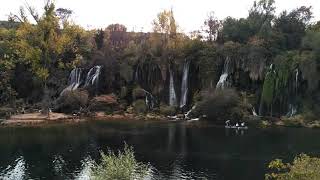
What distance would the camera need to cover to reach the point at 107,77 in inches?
2913

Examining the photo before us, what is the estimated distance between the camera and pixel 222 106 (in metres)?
57.8

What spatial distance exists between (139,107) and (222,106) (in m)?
13.9

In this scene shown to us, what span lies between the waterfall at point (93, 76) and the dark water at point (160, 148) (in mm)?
17246

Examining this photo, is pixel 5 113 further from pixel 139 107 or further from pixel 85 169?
pixel 85 169

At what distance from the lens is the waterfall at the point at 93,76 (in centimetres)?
7362

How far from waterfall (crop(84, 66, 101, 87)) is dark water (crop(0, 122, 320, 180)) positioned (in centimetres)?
1725

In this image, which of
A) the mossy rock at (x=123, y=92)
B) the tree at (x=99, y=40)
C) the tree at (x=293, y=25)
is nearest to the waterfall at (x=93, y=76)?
the mossy rock at (x=123, y=92)

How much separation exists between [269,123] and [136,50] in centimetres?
2742

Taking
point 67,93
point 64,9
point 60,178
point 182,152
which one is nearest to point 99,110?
point 67,93

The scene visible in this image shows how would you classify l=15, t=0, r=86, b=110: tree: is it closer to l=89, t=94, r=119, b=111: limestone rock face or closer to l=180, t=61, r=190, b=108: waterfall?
l=89, t=94, r=119, b=111: limestone rock face

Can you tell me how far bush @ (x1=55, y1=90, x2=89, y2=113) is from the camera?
218 feet

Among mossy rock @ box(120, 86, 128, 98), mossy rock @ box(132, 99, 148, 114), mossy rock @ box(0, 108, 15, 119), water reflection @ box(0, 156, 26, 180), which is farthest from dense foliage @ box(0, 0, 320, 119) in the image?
water reflection @ box(0, 156, 26, 180)

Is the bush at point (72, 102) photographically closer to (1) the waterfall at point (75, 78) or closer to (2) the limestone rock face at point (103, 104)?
(2) the limestone rock face at point (103, 104)

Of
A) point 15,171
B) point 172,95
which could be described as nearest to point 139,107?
point 172,95
